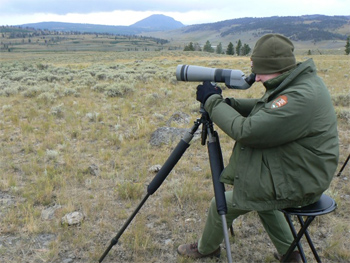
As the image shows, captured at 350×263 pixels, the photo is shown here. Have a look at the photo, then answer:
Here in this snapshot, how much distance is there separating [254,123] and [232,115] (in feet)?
0.62

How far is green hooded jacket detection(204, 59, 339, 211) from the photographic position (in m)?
1.66

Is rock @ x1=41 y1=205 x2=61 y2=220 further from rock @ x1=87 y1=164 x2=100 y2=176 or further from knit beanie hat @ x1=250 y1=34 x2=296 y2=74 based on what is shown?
knit beanie hat @ x1=250 y1=34 x2=296 y2=74

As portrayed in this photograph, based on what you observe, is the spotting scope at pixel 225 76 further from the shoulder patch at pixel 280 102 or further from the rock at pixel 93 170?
the rock at pixel 93 170

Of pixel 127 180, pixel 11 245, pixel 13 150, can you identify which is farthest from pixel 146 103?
pixel 11 245

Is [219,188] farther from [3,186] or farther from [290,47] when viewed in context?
[3,186]

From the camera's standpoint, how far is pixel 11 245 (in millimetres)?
2863

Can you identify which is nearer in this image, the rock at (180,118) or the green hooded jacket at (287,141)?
the green hooded jacket at (287,141)

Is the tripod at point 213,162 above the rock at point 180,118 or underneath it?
above

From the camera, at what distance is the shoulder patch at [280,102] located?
166 cm

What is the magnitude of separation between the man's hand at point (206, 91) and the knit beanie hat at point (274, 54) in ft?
1.19

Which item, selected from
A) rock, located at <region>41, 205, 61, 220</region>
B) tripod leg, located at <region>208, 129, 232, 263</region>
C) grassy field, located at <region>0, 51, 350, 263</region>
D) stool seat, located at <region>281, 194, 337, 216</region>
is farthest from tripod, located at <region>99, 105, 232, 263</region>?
rock, located at <region>41, 205, 61, 220</region>

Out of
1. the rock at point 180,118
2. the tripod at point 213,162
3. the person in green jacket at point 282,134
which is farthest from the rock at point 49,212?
the rock at point 180,118

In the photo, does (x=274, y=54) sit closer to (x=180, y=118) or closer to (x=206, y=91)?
(x=206, y=91)

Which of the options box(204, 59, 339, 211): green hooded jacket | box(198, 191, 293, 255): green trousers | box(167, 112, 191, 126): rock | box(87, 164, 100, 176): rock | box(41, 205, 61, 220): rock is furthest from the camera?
box(167, 112, 191, 126): rock
